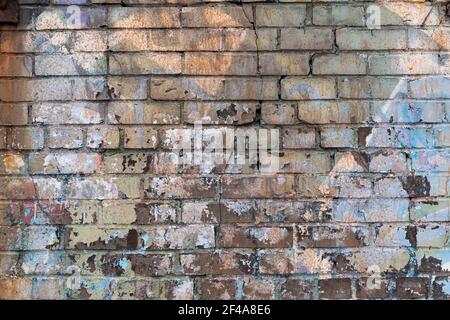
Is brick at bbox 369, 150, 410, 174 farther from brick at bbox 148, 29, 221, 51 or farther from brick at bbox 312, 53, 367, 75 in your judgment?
brick at bbox 148, 29, 221, 51

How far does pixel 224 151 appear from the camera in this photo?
8.39 ft

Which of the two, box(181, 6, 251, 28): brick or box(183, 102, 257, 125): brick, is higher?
box(181, 6, 251, 28): brick

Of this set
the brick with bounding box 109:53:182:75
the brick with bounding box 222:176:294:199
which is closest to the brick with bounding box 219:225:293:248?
the brick with bounding box 222:176:294:199

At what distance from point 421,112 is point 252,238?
0.88 metres

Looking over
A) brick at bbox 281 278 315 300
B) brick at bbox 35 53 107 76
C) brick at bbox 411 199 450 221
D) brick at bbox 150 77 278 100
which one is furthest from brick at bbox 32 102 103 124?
brick at bbox 411 199 450 221

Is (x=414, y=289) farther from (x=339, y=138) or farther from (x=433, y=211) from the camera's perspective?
(x=339, y=138)

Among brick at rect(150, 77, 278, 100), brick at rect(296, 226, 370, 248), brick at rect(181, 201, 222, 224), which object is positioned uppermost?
brick at rect(150, 77, 278, 100)

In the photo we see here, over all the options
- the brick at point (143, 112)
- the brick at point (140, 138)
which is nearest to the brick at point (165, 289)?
the brick at point (140, 138)

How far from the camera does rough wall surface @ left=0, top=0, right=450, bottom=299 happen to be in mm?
2523

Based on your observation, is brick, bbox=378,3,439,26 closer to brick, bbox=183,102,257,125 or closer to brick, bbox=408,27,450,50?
brick, bbox=408,27,450,50

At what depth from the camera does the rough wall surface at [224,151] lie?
99.3 inches

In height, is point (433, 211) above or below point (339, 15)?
below

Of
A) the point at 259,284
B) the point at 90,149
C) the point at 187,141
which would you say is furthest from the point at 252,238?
the point at 90,149

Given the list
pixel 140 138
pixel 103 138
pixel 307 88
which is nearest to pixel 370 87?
pixel 307 88
